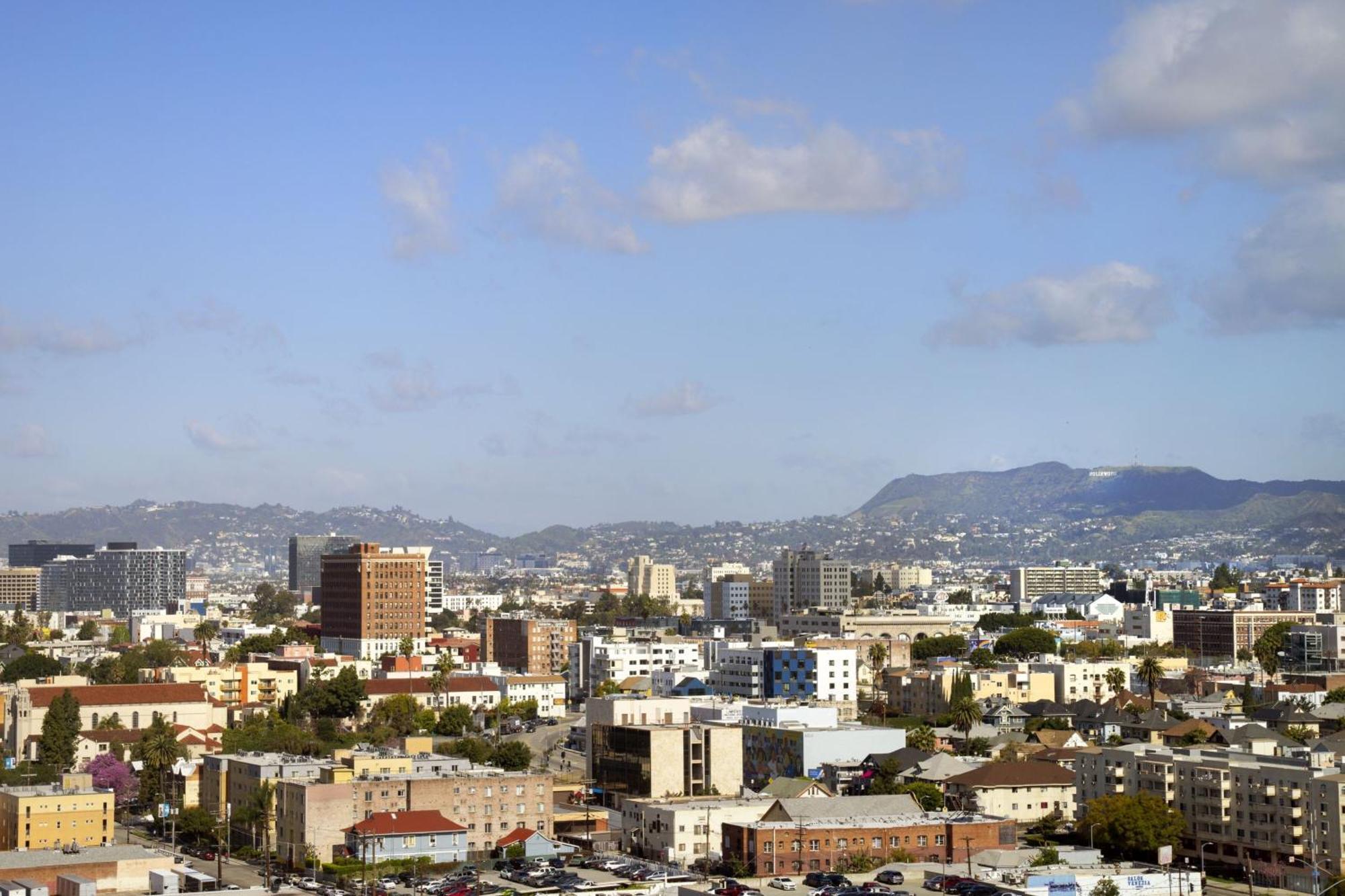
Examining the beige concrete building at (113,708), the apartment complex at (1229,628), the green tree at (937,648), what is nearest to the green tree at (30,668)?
the beige concrete building at (113,708)

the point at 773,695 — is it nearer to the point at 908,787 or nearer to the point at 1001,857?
the point at 908,787

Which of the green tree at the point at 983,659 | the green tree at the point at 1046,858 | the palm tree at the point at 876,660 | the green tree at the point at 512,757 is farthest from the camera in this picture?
the green tree at the point at 983,659

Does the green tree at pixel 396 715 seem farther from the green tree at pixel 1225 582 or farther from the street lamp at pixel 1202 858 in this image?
the green tree at pixel 1225 582

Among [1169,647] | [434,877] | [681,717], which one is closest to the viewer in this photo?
[434,877]

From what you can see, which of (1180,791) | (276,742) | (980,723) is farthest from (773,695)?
(1180,791)

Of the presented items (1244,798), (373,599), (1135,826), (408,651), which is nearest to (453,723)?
(408,651)

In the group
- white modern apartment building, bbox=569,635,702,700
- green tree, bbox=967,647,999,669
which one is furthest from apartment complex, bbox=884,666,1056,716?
white modern apartment building, bbox=569,635,702,700
